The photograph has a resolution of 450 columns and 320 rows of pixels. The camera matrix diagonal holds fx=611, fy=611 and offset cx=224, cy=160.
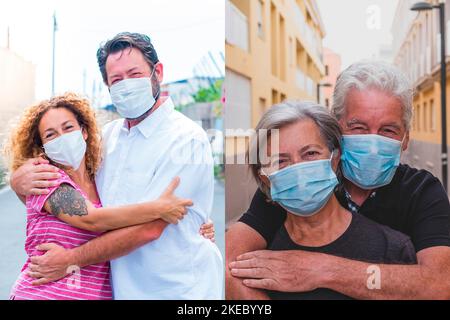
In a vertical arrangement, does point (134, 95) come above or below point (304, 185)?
above

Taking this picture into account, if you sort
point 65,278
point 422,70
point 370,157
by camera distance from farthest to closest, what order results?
point 65,278 < point 422,70 < point 370,157

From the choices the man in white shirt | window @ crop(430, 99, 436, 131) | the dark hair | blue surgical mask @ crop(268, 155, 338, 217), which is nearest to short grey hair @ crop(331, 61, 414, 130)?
window @ crop(430, 99, 436, 131)

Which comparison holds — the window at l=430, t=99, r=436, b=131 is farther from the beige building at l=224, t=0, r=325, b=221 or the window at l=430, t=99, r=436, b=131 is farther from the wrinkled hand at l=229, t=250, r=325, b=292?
the wrinkled hand at l=229, t=250, r=325, b=292

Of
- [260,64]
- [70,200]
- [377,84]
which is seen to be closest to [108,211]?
[70,200]

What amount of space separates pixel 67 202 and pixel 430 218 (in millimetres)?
1668

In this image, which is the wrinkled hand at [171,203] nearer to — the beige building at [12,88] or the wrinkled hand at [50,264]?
the wrinkled hand at [50,264]

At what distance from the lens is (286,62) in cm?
294

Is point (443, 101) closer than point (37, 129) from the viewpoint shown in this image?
Yes

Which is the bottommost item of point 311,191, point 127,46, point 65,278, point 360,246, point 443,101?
point 65,278

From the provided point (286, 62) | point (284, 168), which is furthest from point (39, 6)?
point (284, 168)

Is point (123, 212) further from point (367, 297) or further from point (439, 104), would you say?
point (439, 104)

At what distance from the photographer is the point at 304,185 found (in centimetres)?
273

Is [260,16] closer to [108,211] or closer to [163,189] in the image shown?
[163,189]
